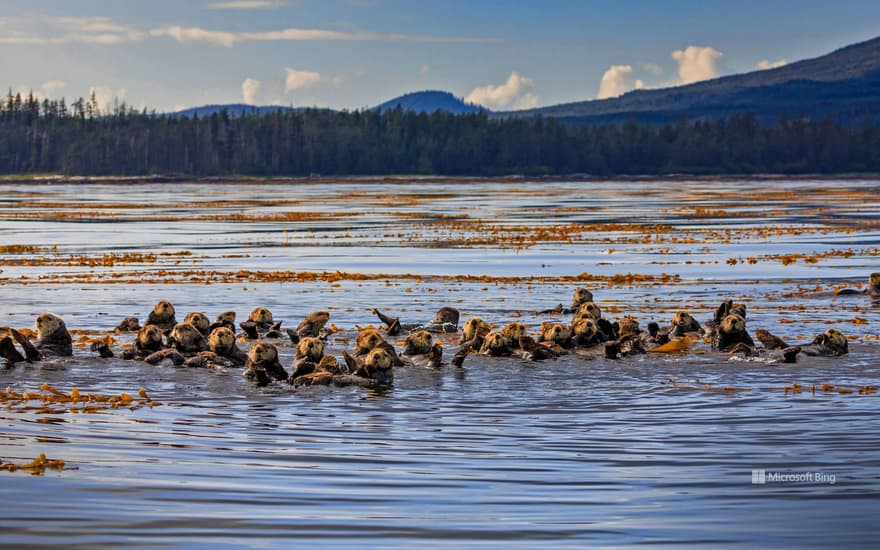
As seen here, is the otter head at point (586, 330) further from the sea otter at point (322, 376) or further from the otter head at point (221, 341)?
the otter head at point (221, 341)

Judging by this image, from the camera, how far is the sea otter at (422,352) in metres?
18.9

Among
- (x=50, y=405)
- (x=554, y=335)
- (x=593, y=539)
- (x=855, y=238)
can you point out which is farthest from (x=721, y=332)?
(x=855, y=238)

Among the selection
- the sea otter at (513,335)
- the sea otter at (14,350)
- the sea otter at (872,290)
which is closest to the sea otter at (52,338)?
the sea otter at (14,350)

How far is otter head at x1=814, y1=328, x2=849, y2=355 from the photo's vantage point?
19.7 m

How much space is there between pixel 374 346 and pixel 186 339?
124 inches

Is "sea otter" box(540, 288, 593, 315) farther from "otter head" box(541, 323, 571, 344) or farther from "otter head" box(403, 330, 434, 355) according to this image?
"otter head" box(403, 330, 434, 355)

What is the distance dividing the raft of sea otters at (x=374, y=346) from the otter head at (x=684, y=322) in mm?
23

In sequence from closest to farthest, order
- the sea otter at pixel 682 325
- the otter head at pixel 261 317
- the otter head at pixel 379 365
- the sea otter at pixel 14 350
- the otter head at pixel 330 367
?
the otter head at pixel 379 365 < the otter head at pixel 330 367 < the sea otter at pixel 14 350 < the sea otter at pixel 682 325 < the otter head at pixel 261 317

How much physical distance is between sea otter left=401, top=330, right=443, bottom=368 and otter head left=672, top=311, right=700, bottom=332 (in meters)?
5.03

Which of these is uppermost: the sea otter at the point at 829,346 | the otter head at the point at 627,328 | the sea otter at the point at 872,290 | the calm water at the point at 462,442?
the sea otter at the point at 872,290

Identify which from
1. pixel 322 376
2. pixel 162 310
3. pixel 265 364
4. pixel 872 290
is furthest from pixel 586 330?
pixel 872 290

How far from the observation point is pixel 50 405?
1570 centimetres

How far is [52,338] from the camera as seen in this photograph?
1991cm

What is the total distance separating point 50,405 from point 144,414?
1452 mm
